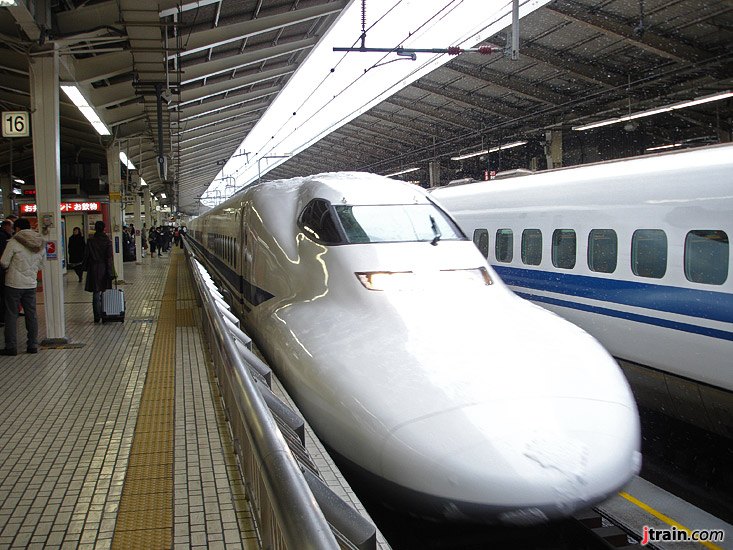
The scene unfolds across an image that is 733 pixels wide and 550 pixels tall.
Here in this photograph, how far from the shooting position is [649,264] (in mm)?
6766

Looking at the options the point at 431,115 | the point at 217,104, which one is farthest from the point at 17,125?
the point at 431,115

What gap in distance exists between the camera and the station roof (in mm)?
9953

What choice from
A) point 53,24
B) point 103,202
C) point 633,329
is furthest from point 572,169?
point 103,202

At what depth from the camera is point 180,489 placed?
332 centimetres

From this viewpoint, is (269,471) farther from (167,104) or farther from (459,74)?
(459,74)

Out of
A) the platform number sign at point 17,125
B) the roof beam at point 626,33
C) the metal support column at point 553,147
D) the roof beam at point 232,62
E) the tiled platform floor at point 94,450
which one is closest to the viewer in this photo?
the tiled platform floor at point 94,450

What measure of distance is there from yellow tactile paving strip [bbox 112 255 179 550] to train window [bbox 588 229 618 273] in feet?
17.2

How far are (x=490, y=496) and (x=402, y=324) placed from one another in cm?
156

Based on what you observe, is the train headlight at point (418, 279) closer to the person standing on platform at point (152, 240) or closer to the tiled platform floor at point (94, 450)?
the tiled platform floor at point (94, 450)

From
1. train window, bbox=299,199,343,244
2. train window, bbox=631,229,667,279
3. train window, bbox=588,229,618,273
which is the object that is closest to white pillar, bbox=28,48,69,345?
train window, bbox=299,199,343,244

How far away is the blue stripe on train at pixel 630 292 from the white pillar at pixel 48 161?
6.65 m

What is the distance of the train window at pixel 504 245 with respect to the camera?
939 centimetres


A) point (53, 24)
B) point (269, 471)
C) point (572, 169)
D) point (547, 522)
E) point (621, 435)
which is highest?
point (53, 24)

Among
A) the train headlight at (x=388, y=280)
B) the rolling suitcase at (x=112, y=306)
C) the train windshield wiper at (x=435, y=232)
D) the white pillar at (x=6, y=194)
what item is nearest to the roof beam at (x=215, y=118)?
the white pillar at (x=6, y=194)
